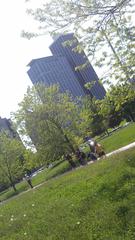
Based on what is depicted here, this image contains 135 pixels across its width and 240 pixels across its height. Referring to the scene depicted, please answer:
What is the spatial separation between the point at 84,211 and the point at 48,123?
31126 mm

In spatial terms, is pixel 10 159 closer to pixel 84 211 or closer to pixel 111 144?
pixel 111 144

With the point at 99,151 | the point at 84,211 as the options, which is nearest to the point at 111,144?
the point at 99,151

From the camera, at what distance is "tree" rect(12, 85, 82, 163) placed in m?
42.3

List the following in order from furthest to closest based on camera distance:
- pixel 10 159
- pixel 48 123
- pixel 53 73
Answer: pixel 53 73 → pixel 10 159 → pixel 48 123

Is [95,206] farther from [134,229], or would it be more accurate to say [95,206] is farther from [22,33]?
[22,33]

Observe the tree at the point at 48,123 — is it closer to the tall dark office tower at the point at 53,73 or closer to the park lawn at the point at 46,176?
the park lawn at the point at 46,176

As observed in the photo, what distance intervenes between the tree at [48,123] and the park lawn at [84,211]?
84.5 ft

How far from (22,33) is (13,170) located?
3706 cm

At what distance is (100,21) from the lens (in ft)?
49.6

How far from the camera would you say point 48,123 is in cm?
4272

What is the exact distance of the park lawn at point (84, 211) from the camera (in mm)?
10219

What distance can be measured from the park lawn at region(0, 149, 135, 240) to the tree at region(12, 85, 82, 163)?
25.8 m

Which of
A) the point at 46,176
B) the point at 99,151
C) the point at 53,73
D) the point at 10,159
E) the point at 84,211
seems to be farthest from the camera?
the point at 53,73

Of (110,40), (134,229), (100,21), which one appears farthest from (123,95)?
(134,229)
